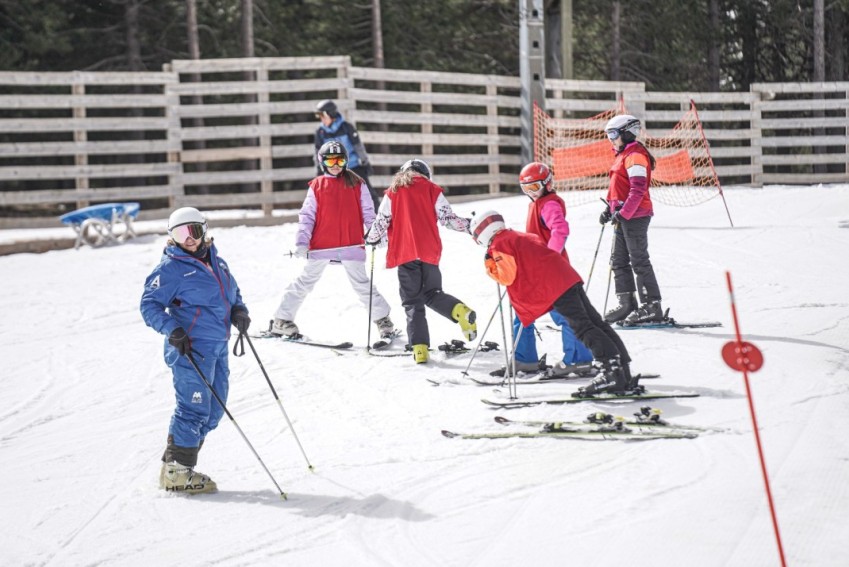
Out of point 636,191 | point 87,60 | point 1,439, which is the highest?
point 87,60

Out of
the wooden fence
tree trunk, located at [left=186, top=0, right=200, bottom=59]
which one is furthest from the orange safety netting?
tree trunk, located at [left=186, top=0, right=200, bottom=59]

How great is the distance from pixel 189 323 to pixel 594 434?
2276 mm

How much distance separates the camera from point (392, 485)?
528cm

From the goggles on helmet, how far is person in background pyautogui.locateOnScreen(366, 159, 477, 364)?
0.71 metres

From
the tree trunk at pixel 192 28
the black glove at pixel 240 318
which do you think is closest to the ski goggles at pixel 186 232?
the black glove at pixel 240 318

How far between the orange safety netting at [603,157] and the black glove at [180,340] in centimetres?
1183

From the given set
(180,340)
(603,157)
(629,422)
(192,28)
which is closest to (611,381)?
(629,422)

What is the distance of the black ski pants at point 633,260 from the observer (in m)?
8.73

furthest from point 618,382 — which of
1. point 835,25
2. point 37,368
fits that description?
point 835,25

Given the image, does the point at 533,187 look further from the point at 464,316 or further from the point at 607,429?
the point at 607,429

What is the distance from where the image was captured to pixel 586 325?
6.41 metres

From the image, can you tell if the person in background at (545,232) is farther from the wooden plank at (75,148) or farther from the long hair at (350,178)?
the wooden plank at (75,148)

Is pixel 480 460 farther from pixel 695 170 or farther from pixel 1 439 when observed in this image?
pixel 695 170

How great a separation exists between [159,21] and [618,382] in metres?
17.9
